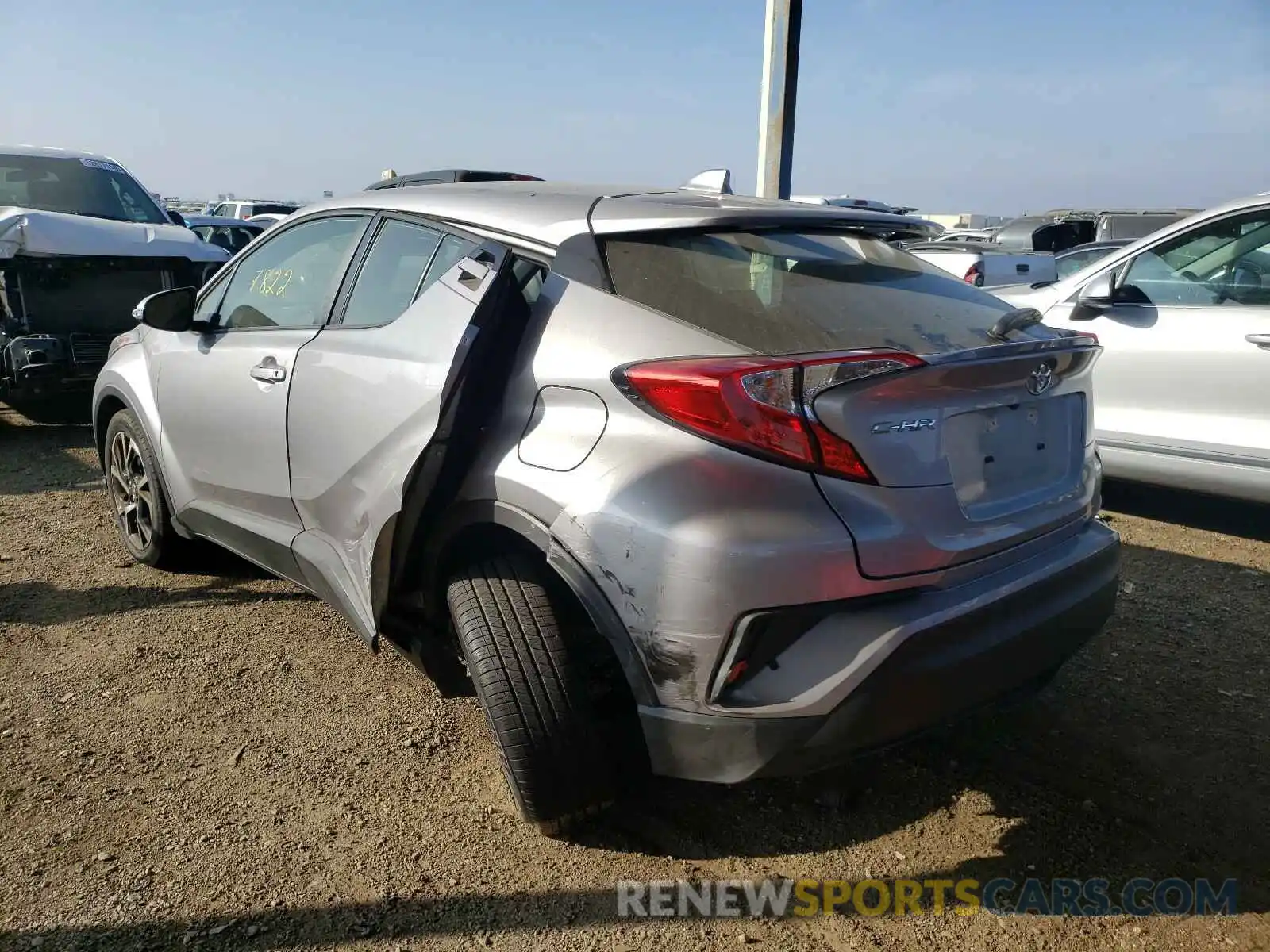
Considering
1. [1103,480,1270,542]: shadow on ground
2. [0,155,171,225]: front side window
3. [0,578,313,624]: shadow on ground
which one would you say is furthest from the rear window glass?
[0,155,171,225]: front side window

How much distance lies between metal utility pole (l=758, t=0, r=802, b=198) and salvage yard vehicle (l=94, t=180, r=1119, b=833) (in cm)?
344

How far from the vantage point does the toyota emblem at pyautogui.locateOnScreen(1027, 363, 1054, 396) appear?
2.40 m

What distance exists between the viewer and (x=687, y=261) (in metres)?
2.34

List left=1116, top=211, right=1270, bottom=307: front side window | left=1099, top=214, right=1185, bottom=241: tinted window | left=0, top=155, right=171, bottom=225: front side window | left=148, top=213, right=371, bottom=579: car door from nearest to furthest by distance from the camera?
left=148, top=213, right=371, bottom=579: car door
left=1116, top=211, right=1270, bottom=307: front side window
left=0, top=155, right=171, bottom=225: front side window
left=1099, top=214, right=1185, bottom=241: tinted window

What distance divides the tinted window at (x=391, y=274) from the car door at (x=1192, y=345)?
3706 millimetres

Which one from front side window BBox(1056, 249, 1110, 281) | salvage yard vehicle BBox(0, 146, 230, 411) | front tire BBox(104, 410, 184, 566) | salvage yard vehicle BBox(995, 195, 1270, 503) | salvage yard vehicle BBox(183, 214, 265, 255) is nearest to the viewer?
front tire BBox(104, 410, 184, 566)

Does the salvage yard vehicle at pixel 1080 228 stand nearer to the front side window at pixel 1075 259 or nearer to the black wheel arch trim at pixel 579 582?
the front side window at pixel 1075 259

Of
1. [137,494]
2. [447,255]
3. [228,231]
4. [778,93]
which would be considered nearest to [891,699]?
[447,255]

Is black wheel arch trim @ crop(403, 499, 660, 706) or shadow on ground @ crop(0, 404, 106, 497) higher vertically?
black wheel arch trim @ crop(403, 499, 660, 706)

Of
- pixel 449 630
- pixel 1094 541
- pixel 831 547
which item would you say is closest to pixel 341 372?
pixel 449 630

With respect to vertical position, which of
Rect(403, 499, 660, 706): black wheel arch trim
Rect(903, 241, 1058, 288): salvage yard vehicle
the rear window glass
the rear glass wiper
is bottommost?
Rect(403, 499, 660, 706): black wheel arch trim

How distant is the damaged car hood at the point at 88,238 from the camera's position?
6.49 metres

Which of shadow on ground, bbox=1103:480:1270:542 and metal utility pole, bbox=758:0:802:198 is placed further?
metal utility pole, bbox=758:0:802:198

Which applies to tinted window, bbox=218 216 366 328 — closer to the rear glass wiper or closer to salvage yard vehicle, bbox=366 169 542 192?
salvage yard vehicle, bbox=366 169 542 192
